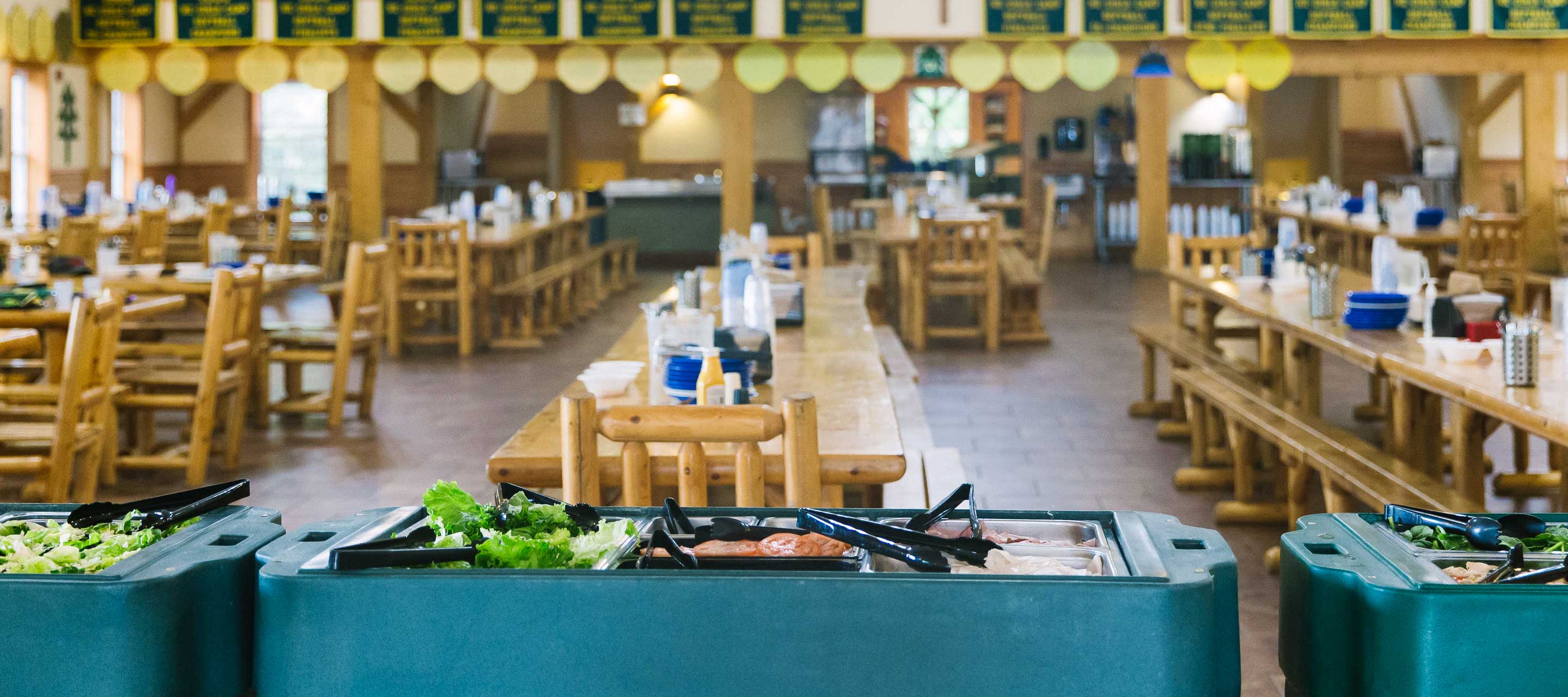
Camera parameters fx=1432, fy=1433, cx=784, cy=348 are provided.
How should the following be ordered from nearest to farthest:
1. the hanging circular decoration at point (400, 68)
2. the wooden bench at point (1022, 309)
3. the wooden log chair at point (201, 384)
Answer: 1. the wooden log chair at point (201, 384)
2. the wooden bench at point (1022, 309)
3. the hanging circular decoration at point (400, 68)

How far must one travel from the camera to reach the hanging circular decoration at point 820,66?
12031 mm

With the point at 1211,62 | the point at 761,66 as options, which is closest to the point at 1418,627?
the point at 761,66

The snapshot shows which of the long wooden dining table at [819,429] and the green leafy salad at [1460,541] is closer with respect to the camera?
the green leafy salad at [1460,541]

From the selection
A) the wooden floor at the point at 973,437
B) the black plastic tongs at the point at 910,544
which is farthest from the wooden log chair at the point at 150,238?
the black plastic tongs at the point at 910,544

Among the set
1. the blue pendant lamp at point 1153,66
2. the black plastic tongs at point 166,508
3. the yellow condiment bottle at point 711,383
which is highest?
the blue pendant lamp at point 1153,66

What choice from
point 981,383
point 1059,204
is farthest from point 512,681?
point 1059,204

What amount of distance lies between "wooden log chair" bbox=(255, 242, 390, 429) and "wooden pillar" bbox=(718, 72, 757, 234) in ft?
20.0

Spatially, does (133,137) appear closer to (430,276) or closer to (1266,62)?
(430,276)

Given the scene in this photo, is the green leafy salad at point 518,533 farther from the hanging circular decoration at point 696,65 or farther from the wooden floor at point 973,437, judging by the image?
the hanging circular decoration at point 696,65

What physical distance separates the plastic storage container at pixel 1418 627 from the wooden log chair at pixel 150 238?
899 cm

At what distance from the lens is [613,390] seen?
3564 millimetres

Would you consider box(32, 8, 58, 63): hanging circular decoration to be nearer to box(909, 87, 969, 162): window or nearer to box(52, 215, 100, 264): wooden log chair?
box(52, 215, 100, 264): wooden log chair

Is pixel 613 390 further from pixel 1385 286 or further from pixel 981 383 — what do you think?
pixel 981 383

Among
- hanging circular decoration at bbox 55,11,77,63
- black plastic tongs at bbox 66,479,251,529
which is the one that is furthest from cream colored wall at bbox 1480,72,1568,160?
black plastic tongs at bbox 66,479,251,529
